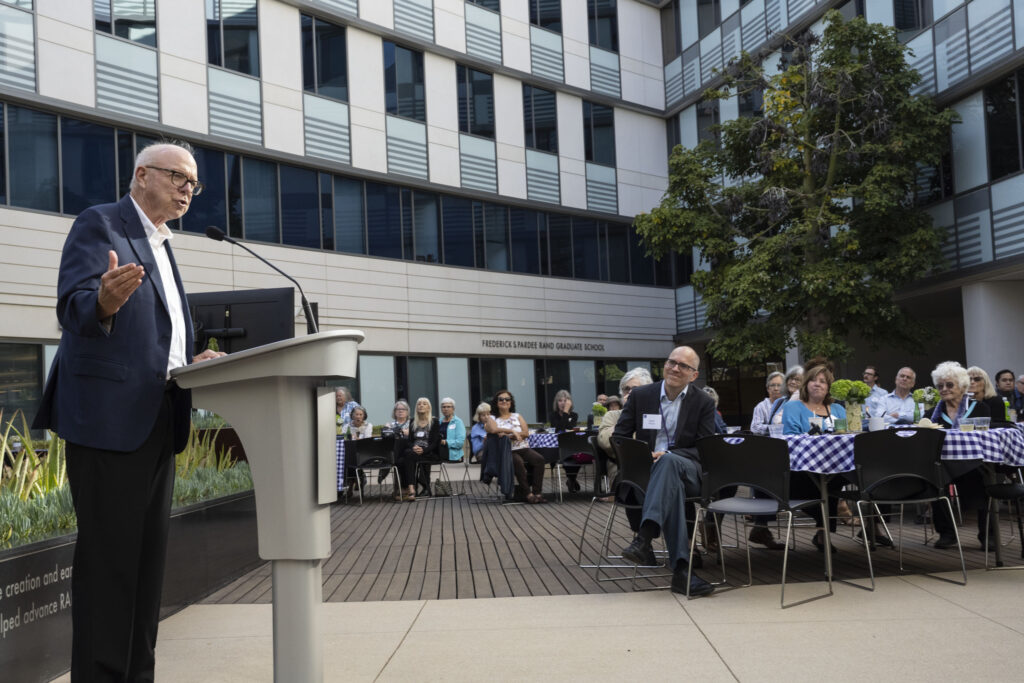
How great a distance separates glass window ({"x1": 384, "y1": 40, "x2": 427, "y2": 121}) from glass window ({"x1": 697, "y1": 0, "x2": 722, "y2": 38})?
25.7ft

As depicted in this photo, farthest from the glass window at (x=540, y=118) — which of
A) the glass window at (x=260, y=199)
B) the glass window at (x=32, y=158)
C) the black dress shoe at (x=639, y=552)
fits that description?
the black dress shoe at (x=639, y=552)

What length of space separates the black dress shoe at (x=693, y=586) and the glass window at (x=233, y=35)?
15952 millimetres

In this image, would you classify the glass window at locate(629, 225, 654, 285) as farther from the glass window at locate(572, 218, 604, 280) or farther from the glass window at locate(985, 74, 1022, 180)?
the glass window at locate(985, 74, 1022, 180)

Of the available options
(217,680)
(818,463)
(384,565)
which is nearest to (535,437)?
(384,565)

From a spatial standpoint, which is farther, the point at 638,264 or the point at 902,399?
the point at 638,264

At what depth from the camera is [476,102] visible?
2353 centimetres

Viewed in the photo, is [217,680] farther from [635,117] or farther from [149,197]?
Answer: [635,117]

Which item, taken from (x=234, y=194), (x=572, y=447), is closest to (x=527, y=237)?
(x=234, y=194)

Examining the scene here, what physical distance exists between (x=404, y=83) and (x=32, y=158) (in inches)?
353

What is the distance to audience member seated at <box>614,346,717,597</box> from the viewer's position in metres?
5.73

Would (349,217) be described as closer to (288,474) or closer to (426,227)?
(426,227)

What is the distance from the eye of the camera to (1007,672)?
3678 millimetres

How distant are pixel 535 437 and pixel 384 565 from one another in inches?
216

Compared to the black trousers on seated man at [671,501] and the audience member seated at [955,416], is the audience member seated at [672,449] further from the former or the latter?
the audience member seated at [955,416]
